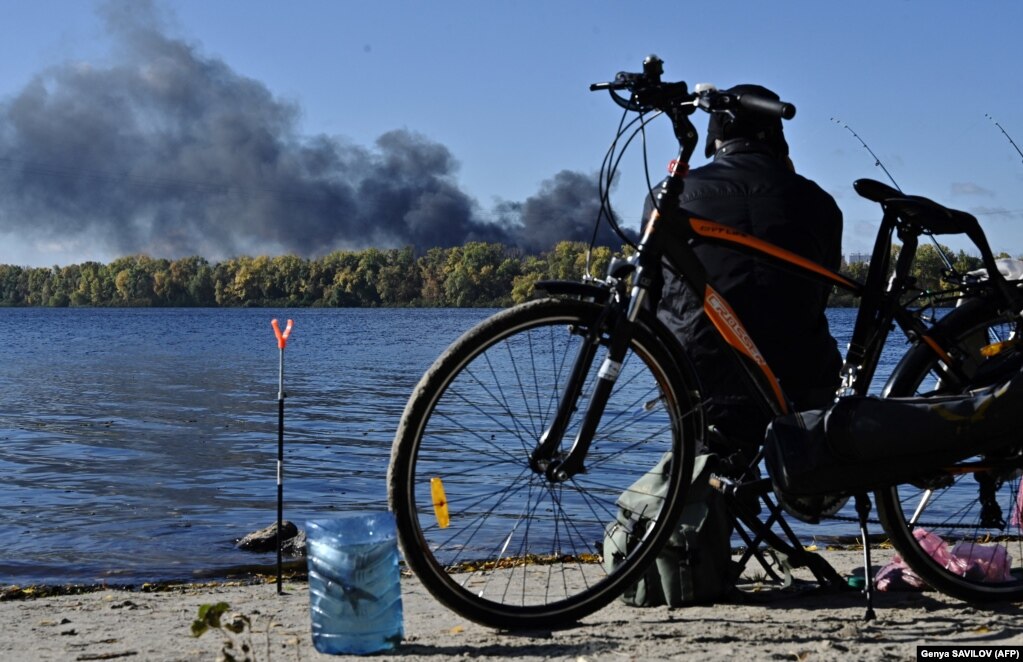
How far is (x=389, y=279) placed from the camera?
534ft

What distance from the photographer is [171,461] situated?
54.1 ft

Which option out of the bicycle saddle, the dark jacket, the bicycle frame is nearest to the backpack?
the dark jacket

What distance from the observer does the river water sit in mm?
9430

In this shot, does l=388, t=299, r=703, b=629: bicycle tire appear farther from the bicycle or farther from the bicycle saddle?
the bicycle saddle

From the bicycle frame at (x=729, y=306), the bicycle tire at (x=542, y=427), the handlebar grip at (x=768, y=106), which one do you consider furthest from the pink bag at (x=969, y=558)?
the handlebar grip at (x=768, y=106)

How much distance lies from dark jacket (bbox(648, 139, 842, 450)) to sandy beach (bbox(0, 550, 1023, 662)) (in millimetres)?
726

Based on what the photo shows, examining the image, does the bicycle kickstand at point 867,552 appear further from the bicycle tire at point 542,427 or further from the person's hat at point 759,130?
the person's hat at point 759,130

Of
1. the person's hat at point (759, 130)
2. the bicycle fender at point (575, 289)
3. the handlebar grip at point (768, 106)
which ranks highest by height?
the person's hat at point (759, 130)

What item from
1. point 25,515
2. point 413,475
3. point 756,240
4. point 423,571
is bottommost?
point 25,515

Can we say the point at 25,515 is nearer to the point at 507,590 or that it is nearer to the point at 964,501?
the point at 507,590

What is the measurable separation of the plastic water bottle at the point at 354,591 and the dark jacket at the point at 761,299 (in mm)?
1366

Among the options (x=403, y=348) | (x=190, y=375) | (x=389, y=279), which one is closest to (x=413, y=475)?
(x=190, y=375)

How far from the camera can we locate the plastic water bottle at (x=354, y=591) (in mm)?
4246

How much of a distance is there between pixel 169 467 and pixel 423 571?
12330 millimetres
